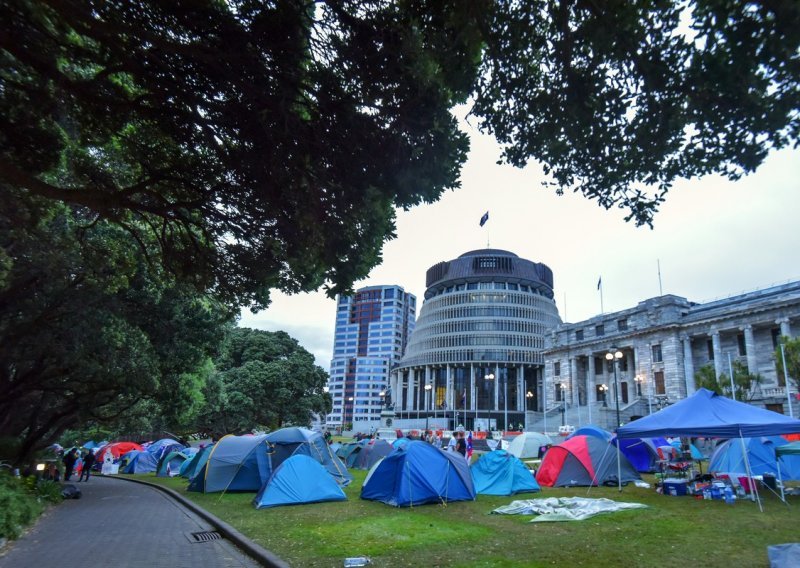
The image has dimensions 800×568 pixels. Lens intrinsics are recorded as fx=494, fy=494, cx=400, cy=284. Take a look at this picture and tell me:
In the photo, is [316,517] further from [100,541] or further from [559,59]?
[559,59]

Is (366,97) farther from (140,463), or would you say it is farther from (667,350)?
(667,350)

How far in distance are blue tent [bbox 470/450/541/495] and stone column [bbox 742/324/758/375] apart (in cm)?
4675

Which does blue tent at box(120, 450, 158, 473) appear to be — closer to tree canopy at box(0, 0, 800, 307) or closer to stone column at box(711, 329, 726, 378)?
tree canopy at box(0, 0, 800, 307)

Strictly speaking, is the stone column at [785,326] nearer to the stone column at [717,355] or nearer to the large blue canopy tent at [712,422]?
the stone column at [717,355]

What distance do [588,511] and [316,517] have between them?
22.0 feet

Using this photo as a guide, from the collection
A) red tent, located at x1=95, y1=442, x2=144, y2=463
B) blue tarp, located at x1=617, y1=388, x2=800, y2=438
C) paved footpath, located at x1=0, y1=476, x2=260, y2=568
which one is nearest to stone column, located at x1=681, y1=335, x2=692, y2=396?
blue tarp, located at x1=617, y1=388, x2=800, y2=438

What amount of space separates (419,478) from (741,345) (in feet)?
180

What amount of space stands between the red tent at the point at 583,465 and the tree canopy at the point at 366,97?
41.7ft

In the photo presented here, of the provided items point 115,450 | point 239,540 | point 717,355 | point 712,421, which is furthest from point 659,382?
point 239,540

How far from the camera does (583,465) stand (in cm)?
1773

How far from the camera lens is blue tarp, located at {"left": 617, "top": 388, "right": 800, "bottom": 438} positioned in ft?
44.8

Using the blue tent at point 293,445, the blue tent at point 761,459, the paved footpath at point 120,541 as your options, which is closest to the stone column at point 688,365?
the blue tent at point 761,459

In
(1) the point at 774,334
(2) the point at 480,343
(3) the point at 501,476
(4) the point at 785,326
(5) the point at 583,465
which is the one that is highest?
(2) the point at 480,343

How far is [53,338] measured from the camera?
48.5 feet
